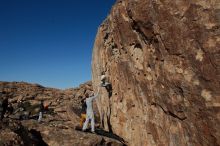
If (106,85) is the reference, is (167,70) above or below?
below

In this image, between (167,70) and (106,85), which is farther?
(106,85)

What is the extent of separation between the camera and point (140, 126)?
1454 centimetres

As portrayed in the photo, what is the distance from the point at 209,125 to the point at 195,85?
146 centimetres

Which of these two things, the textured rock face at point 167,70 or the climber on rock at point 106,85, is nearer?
the textured rock face at point 167,70

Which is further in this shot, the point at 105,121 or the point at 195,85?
the point at 105,121

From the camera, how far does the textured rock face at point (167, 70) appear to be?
9766mm

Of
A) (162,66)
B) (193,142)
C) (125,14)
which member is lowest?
(193,142)

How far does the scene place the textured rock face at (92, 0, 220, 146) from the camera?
9.77 m

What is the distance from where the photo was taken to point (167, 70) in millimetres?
11398

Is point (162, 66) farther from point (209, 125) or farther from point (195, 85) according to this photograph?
point (209, 125)

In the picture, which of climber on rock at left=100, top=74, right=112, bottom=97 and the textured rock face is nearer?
the textured rock face

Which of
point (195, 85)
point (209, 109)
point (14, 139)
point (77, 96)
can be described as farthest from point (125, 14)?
point (77, 96)

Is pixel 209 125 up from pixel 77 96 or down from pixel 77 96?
down

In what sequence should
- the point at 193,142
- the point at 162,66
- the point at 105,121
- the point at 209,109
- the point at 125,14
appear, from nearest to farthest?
1. the point at 209,109
2. the point at 193,142
3. the point at 162,66
4. the point at 125,14
5. the point at 105,121
